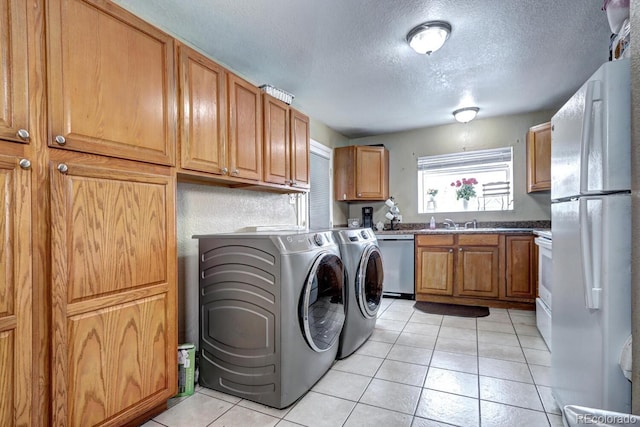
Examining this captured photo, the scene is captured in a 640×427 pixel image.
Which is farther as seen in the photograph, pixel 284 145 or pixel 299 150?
pixel 299 150

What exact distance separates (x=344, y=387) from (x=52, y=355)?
1474 mm

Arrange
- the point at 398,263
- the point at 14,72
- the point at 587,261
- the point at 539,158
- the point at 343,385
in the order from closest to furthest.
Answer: the point at 14,72 < the point at 587,261 < the point at 343,385 < the point at 539,158 < the point at 398,263

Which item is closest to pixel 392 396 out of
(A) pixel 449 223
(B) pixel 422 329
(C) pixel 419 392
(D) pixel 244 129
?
(C) pixel 419 392

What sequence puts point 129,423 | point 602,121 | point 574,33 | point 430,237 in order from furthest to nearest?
point 430,237, point 574,33, point 129,423, point 602,121

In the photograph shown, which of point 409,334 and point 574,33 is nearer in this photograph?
point 574,33

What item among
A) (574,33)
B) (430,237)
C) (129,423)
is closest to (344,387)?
(129,423)

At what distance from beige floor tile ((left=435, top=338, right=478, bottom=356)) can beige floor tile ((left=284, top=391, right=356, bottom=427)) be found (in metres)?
1.09

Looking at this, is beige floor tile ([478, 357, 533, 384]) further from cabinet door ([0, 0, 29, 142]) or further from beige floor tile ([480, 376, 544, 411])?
cabinet door ([0, 0, 29, 142])

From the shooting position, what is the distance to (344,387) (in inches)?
73.7

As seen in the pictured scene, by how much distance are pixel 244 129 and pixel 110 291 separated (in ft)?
4.39

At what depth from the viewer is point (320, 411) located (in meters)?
1.64

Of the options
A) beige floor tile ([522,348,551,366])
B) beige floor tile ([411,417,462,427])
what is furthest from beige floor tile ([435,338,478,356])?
beige floor tile ([411,417,462,427])

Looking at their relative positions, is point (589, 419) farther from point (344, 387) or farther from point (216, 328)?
point (216, 328)

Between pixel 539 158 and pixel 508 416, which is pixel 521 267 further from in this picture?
pixel 508 416
